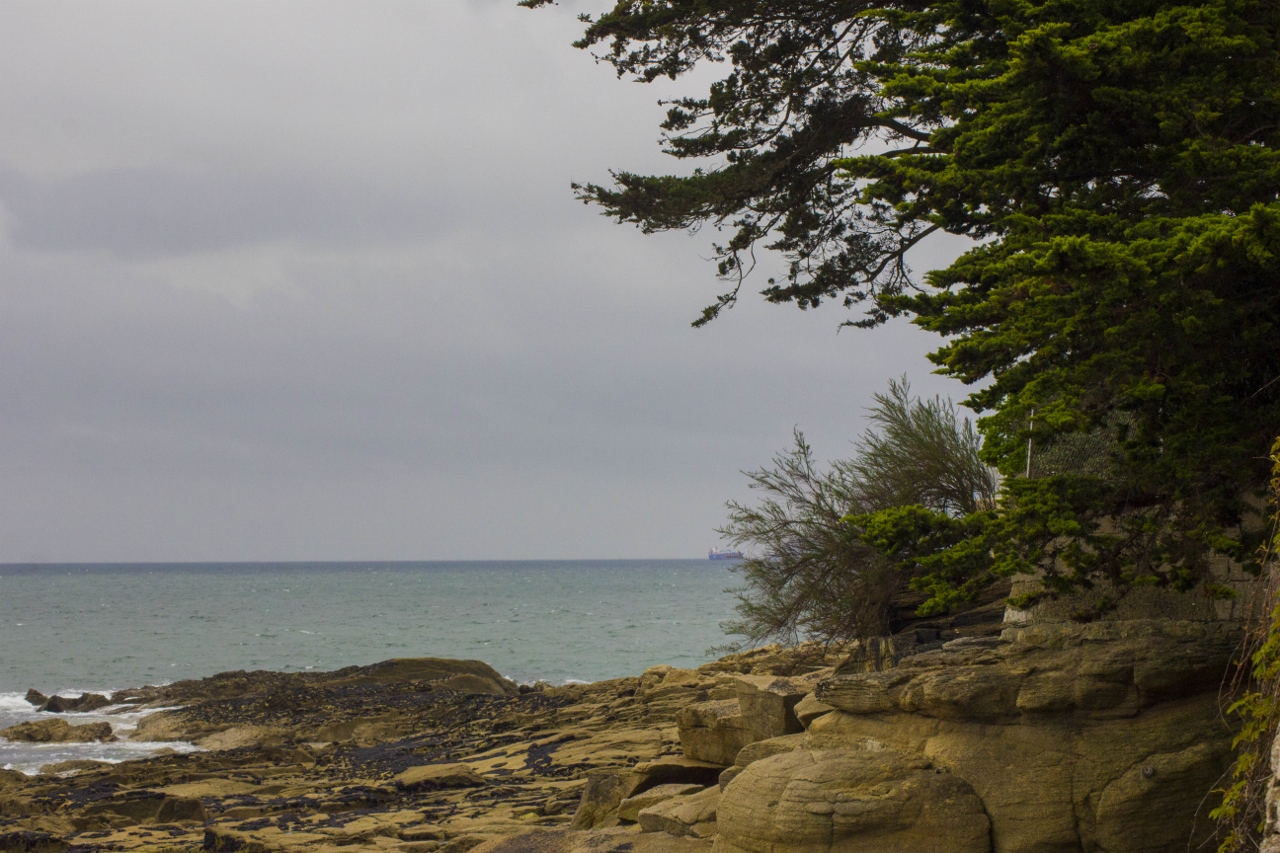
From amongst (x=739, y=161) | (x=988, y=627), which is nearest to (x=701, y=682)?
(x=988, y=627)

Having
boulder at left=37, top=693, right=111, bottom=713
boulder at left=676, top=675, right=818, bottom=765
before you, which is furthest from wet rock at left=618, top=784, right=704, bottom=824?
boulder at left=37, top=693, right=111, bottom=713

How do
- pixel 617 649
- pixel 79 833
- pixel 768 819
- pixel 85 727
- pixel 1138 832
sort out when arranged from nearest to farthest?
pixel 1138 832
pixel 768 819
pixel 79 833
pixel 85 727
pixel 617 649

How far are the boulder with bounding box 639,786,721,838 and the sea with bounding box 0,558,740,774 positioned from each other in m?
8.21

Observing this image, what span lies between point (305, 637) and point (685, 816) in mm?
52392

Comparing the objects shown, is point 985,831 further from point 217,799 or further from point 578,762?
point 217,799

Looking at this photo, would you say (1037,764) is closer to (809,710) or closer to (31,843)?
(809,710)

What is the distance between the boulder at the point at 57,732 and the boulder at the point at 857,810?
2122cm

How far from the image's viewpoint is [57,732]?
24406 millimetres

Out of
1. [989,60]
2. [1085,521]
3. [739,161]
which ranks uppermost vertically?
[739,161]

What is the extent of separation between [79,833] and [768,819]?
32.6 ft

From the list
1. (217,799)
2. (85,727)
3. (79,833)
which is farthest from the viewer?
(85,727)

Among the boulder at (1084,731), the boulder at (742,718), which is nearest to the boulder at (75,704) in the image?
the boulder at (742,718)

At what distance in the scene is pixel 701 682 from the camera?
62.4 feet

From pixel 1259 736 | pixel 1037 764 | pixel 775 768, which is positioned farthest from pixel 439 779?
pixel 1259 736
